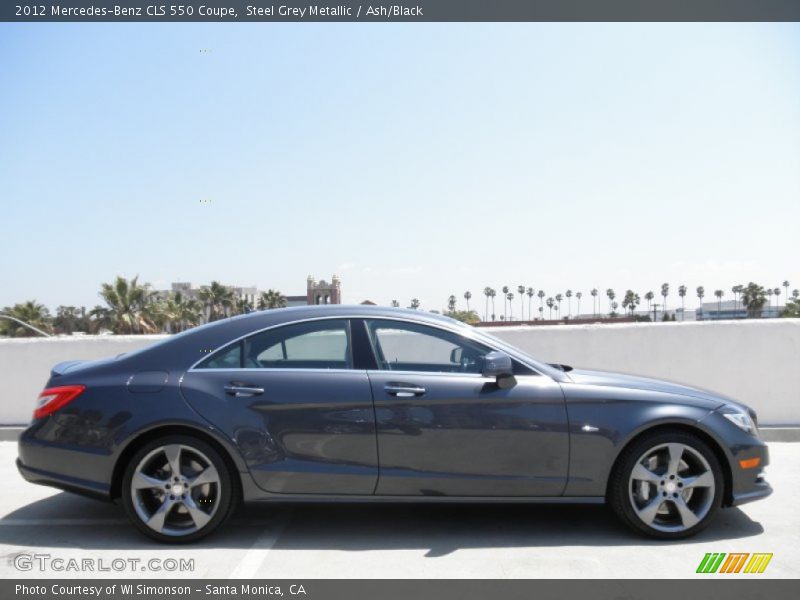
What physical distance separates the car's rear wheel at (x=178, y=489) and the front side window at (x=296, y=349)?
0.58m

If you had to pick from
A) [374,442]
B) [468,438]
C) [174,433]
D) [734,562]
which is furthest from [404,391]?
[734,562]

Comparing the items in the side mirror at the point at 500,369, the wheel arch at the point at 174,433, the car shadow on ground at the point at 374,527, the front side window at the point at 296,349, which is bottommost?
the car shadow on ground at the point at 374,527

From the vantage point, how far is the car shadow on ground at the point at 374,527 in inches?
168

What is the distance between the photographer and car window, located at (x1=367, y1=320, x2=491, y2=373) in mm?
4441

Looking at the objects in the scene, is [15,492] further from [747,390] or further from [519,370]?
[747,390]

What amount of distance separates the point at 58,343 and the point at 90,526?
401 cm

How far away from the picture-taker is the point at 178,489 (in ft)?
13.8

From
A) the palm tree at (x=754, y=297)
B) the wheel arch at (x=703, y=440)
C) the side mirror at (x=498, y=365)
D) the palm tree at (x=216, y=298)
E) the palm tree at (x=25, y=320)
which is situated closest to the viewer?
the side mirror at (x=498, y=365)

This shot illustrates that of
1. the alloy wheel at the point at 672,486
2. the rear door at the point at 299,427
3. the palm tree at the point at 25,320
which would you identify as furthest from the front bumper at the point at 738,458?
the palm tree at the point at 25,320

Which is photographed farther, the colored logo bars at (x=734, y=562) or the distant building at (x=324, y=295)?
the distant building at (x=324, y=295)

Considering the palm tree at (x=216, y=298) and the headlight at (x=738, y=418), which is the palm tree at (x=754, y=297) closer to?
the palm tree at (x=216, y=298)

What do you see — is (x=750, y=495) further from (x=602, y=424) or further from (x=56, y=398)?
(x=56, y=398)

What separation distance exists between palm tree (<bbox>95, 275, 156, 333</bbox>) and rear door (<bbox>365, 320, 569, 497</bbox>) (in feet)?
162
